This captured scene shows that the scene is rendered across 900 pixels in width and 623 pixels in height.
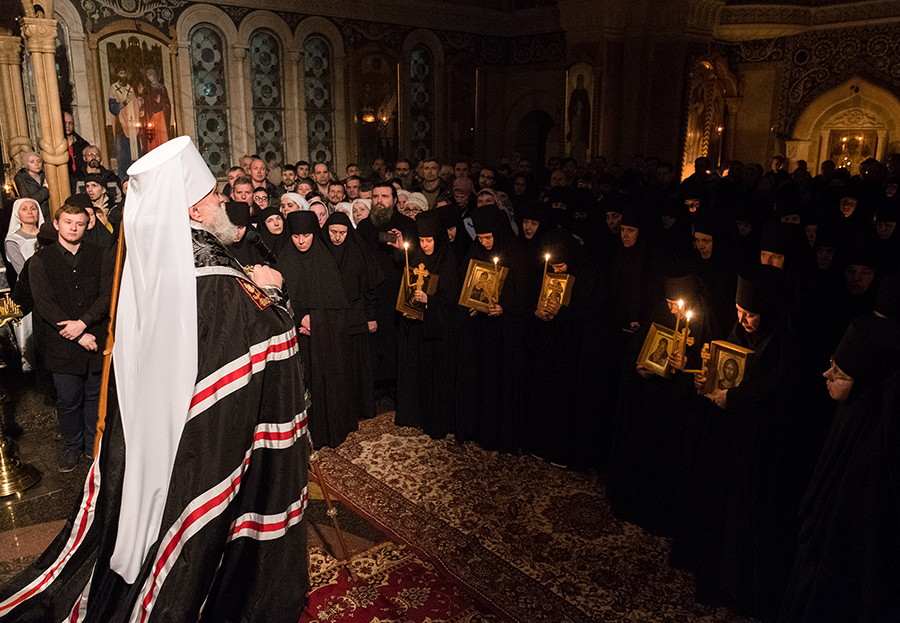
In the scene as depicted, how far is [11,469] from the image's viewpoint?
16.2 ft

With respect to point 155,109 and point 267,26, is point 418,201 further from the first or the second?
point 267,26

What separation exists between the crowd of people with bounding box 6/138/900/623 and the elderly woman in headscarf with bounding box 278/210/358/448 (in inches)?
0.6

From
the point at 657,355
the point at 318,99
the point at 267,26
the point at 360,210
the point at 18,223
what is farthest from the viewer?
the point at 318,99

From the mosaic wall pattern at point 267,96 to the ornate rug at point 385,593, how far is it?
10314mm

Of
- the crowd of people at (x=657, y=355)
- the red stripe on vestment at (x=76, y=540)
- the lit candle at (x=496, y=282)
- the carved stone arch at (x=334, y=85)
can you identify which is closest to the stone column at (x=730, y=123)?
the crowd of people at (x=657, y=355)

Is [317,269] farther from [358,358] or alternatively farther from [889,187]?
[889,187]

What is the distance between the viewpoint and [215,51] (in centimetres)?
1221

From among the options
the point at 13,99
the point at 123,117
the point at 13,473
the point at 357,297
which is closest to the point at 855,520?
the point at 357,297

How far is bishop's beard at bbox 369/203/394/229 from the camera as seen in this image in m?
6.83

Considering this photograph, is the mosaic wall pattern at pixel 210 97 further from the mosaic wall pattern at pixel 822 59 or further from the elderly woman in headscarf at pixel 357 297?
the mosaic wall pattern at pixel 822 59

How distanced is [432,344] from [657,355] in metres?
2.24

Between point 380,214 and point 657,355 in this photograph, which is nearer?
point 657,355

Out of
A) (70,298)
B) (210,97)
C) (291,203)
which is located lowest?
(70,298)

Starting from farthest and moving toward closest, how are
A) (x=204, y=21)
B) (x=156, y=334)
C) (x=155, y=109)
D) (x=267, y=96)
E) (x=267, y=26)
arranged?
(x=267, y=96) < (x=267, y=26) < (x=204, y=21) < (x=155, y=109) < (x=156, y=334)
